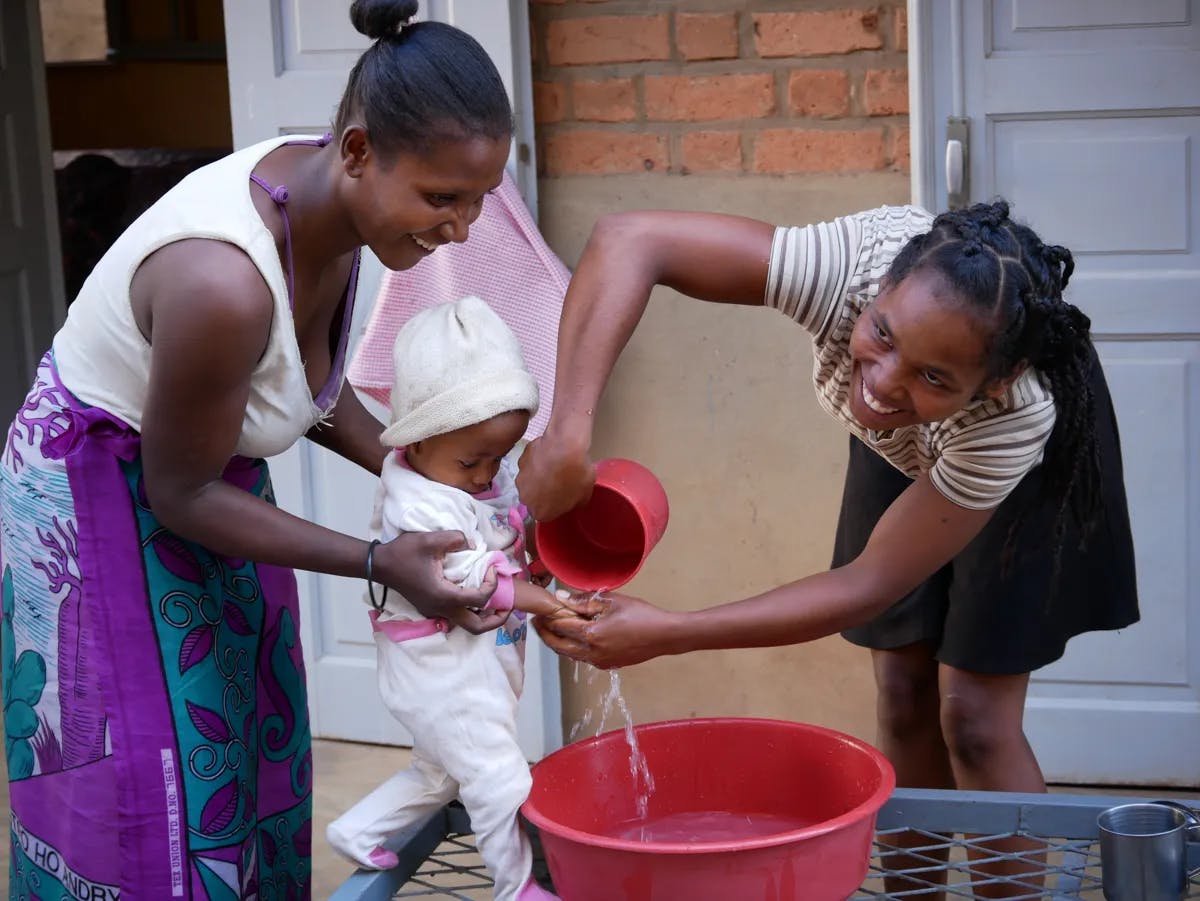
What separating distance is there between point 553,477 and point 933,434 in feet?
1.76

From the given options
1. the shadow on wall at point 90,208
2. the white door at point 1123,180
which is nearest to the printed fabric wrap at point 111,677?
the white door at point 1123,180

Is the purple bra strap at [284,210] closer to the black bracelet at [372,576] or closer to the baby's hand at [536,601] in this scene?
the black bracelet at [372,576]

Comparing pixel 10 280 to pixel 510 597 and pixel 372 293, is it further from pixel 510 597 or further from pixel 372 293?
pixel 510 597

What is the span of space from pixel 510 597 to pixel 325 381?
418mm

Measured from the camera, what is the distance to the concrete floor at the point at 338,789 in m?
3.43

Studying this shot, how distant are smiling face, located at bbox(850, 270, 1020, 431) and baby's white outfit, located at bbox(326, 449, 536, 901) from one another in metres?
0.49

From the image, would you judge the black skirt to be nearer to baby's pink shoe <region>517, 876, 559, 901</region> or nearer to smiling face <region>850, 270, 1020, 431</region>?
smiling face <region>850, 270, 1020, 431</region>

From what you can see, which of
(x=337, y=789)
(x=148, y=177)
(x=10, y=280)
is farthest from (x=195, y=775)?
(x=148, y=177)

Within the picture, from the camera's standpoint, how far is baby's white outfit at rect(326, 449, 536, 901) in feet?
6.19

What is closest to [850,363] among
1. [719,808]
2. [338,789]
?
[719,808]

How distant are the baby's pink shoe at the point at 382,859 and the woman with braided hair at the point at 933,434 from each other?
13.0 inches

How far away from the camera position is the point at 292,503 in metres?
3.93

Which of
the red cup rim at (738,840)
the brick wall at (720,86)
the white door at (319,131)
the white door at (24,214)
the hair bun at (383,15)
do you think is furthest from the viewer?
the white door at (24,214)

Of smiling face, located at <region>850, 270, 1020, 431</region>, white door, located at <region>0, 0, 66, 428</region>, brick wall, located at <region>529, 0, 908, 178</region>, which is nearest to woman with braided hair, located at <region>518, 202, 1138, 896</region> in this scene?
smiling face, located at <region>850, 270, 1020, 431</region>
